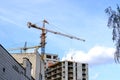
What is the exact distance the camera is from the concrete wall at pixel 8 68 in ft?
180

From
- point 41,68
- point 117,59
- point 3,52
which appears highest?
point 41,68

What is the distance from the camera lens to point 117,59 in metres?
25.8

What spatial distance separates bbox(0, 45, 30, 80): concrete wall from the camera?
5491 cm

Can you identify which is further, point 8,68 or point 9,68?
point 9,68

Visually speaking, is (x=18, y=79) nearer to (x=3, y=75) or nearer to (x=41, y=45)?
(x=3, y=75)

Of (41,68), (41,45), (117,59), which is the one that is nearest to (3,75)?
(117,59)

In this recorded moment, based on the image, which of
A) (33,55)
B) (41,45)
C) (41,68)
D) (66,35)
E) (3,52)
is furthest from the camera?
(66,35)

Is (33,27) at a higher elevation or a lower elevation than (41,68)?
higher

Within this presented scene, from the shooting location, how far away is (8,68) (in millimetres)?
58719

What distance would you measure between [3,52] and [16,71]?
10015 mm

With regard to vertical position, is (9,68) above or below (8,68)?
above

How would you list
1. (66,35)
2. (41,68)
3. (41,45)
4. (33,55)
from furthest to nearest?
(66,35), (41,45), (41,68), (33,55)

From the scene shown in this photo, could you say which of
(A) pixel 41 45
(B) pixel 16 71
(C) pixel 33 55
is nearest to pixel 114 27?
(B) pixel 16 71

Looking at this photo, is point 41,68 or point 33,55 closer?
point 33,55
